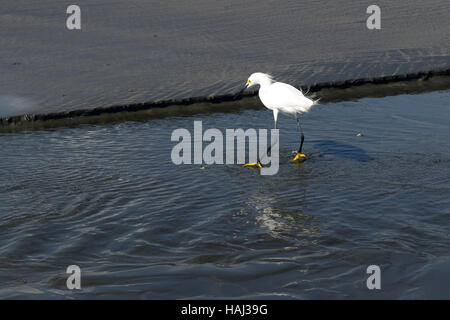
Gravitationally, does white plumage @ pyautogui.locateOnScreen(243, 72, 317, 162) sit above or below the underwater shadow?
above

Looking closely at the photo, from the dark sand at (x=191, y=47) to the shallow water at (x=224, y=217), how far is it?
2.34 meters

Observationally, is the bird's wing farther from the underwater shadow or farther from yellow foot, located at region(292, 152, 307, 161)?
the underwater shadow

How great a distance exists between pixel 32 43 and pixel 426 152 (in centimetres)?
909

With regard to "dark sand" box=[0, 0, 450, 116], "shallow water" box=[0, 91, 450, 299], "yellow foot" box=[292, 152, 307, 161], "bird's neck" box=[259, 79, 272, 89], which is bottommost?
"shallow water" box=[0, 91, 450, 299]

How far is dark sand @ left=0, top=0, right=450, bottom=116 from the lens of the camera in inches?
438

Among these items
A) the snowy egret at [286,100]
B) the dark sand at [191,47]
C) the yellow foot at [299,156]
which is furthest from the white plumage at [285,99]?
the dark sand at [191,47]

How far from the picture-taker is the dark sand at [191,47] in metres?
11.1

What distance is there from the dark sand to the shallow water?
234cm

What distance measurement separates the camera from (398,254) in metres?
5.01

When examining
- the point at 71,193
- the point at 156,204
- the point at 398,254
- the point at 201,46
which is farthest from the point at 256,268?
the point at 201,46

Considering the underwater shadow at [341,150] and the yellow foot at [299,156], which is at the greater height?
the underwater shadow at [341,150]

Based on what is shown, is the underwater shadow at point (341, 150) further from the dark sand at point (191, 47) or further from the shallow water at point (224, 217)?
the dark sand at point (191, 47)

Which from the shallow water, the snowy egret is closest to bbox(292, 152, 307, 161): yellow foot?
the snowy egret

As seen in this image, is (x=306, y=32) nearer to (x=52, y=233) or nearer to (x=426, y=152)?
(x=426, y=152)
